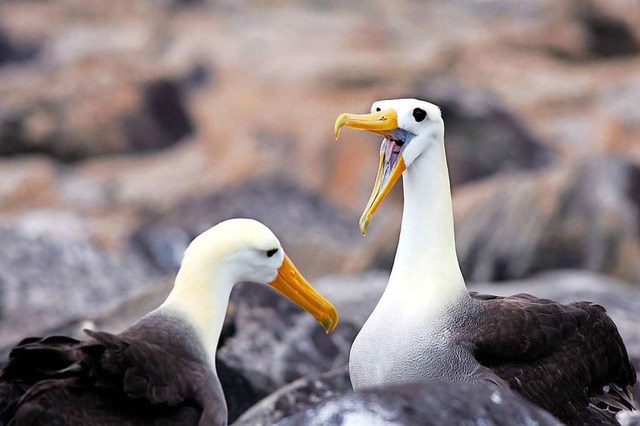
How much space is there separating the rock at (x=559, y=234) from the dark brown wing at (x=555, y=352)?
5.24 meters

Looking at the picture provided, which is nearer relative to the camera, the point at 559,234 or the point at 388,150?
the point at 388,150

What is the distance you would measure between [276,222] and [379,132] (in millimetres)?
9943

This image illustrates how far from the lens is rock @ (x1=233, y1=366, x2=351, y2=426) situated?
661cm

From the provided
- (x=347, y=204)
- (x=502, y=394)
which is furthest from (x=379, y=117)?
(x=347, y=204)

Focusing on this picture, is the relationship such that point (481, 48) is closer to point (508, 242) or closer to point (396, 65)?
point (396, 65)

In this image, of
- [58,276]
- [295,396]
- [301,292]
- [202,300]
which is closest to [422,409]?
[202,300]

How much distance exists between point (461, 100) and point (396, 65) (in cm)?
353

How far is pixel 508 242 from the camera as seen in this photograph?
11.2 metres

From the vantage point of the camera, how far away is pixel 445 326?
5535mm

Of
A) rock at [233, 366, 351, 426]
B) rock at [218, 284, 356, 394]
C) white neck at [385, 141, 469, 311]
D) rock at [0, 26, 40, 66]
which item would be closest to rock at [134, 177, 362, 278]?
rock at [218, 284, 356, 394]

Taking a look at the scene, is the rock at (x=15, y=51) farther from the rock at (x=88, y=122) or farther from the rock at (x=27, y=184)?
the rock at (x=27, y=184)

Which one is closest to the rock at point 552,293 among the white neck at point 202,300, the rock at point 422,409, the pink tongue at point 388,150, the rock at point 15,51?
the white neck at point 202,300

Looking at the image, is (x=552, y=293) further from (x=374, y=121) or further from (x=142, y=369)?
(x=142, y=369)

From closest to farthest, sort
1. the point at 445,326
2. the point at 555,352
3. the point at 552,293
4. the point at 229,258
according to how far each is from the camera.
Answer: the point at 445,326 < the point at 555,352 < the point at 229,258 < the point at 552,293
